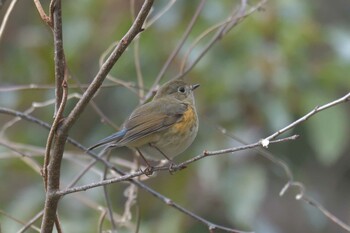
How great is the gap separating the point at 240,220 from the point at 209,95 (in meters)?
0.70

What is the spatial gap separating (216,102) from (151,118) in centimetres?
86

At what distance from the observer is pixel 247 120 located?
3.98 meters

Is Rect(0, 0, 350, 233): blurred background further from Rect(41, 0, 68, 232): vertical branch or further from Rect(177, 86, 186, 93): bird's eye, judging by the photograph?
Rect(41, 0, 68, 232): vertical branch

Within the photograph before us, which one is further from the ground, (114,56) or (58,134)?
(114,56)

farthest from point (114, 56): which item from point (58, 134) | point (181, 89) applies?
point (181, 89)

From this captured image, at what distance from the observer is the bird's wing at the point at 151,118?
2.95 metres

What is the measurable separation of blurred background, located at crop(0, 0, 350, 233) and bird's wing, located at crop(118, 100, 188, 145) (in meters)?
0.43

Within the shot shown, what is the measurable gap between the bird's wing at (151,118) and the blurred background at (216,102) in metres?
0.43

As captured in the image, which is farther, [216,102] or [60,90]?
[216,102]

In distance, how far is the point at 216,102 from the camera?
12.9 ft

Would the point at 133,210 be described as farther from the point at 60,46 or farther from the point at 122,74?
the point at 60,46

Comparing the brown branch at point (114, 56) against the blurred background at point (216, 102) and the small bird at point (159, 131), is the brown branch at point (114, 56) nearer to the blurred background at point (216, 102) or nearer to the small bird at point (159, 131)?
the small bird at point (159, 131)

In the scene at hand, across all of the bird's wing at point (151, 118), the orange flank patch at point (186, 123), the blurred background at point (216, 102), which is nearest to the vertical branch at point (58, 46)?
the bird's wing at point (151, 118)

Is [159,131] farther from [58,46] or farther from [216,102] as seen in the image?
[58,46]
